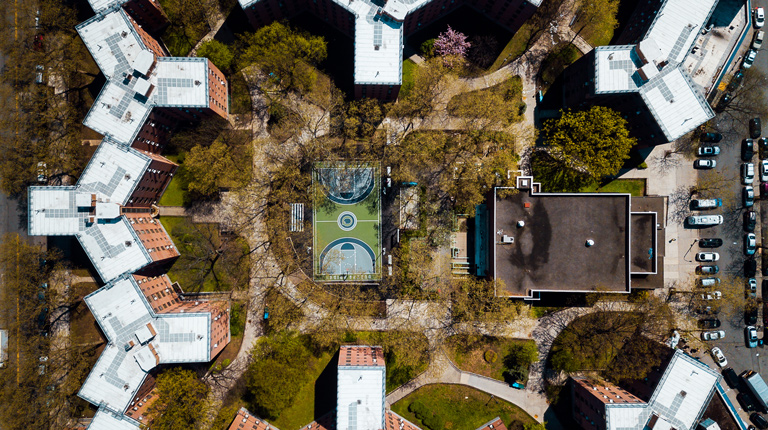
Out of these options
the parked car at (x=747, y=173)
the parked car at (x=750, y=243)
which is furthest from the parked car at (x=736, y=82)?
the parked car at (x=750, y=243)

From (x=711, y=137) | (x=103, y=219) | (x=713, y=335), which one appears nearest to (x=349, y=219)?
(x=103, y=219)

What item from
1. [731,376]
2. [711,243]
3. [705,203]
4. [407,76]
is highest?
[407,76]

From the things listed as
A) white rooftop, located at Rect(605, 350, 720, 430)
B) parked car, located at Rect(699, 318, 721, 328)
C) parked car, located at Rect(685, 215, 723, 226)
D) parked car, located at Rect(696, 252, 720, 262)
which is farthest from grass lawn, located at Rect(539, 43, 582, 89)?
parked car, located at Rect(699, 318, 721, 328)

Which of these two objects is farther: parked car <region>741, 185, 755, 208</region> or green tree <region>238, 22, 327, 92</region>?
parked car <region>741, 185, 755, 208</region>

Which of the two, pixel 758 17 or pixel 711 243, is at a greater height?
pixel 758 17

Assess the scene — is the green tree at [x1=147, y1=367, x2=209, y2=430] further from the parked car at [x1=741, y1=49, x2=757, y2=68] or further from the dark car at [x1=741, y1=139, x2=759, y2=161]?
the parked car at [x1=741, y1=49, x2=757, y2=68]

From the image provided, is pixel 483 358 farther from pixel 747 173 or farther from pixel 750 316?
pixel 747 173
